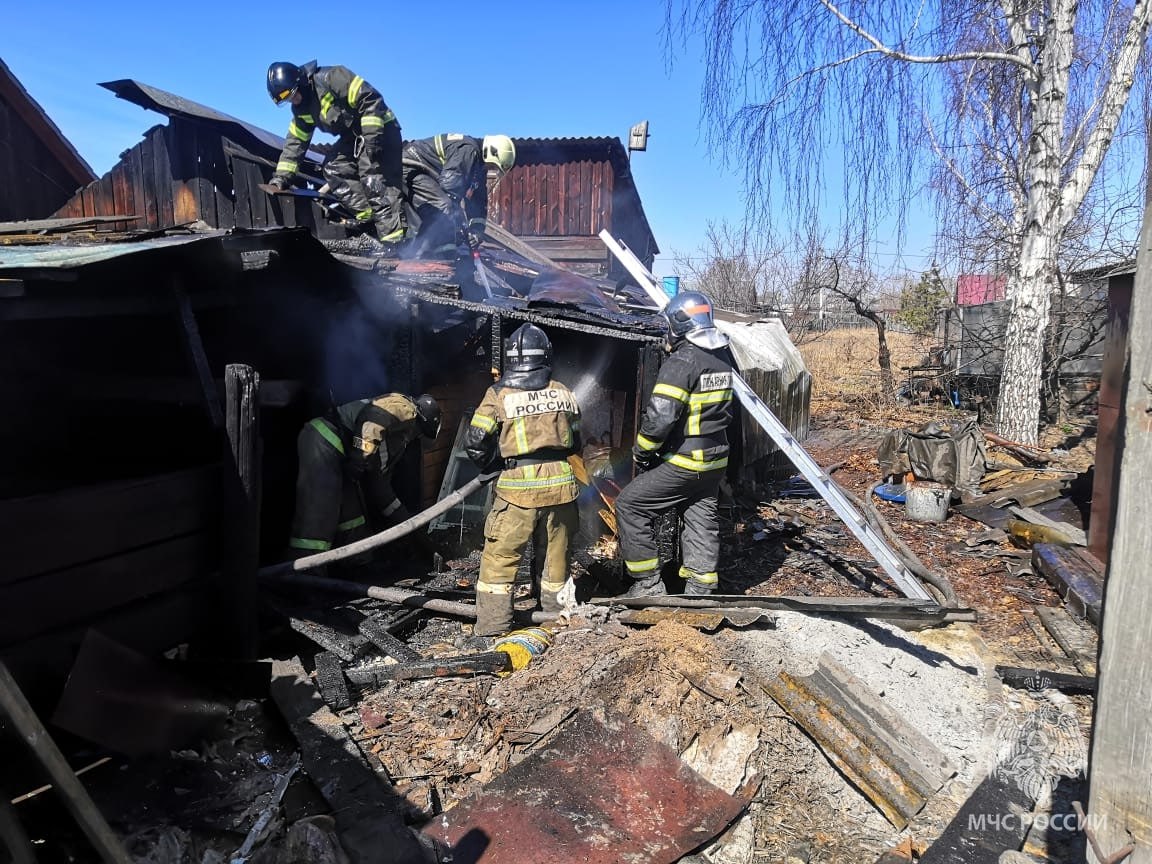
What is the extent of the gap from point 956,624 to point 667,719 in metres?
2.92

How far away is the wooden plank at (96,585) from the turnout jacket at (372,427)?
1.18m

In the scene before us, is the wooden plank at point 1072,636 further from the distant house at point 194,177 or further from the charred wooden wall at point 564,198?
the charred wooden wall at point 564,198

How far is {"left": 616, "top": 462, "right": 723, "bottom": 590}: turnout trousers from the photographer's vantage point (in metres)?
5.04

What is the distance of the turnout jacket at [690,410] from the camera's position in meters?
4.95

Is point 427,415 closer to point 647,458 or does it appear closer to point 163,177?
point 647,458

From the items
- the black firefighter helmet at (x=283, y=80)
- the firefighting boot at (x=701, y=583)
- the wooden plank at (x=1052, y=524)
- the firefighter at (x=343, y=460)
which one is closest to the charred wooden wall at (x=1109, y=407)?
the wooden plank at (x=1052, y=524)

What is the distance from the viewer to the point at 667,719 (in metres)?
3.47

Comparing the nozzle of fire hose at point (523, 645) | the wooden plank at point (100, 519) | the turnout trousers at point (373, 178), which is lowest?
the nozzle of fire hose at point (523, 645)

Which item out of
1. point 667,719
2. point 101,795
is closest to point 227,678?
point 101,795

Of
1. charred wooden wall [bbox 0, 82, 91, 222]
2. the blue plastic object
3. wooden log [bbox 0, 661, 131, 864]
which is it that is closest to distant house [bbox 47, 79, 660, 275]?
charred wooden wall [bbox 0, 82, 91, 222]

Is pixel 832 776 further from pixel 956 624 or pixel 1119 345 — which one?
pixel 1119 345

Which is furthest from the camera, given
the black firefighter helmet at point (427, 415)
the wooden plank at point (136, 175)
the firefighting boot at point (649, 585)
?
the wooden plank at point (136, 175)

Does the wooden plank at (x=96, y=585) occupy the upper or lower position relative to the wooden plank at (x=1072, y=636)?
upper

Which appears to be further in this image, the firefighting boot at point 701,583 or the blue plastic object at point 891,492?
the blue plastic object at point 891,492
